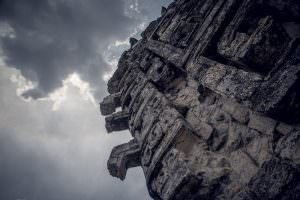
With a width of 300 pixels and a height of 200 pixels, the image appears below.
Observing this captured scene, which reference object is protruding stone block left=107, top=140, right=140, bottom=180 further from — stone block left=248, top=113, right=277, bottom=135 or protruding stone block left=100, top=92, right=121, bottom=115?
stone block left=248, top=113, right=277, bottom=135

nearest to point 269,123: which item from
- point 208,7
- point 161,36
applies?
point 208,7

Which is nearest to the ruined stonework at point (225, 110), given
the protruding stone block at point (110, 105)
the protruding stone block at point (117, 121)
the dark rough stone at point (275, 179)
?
the dark rough stone at point (275, 179)

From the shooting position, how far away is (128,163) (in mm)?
4727

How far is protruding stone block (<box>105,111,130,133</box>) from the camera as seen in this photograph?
17.9 ft

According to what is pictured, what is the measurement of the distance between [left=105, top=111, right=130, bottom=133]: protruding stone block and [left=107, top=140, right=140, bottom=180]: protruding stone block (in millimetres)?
820

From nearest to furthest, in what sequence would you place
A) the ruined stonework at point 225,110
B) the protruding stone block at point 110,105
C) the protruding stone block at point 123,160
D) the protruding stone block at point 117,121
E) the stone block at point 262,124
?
1. the ruined stonework at point 225,110
2. the stone block at point 262,124
3. the protruding stone block at point 123,160
4. the protruding stone block at point 117,121
5. the protruding stone block at point 110,105

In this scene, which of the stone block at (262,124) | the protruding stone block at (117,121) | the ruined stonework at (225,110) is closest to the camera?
the ruined stonework at (225,110)

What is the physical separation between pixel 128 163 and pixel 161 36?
2.79m

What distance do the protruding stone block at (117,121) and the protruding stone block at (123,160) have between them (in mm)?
820

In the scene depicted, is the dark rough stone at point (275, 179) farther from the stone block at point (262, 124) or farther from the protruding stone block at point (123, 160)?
the protruding stone block at point (123, 160)

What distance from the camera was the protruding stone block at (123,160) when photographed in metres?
4.56

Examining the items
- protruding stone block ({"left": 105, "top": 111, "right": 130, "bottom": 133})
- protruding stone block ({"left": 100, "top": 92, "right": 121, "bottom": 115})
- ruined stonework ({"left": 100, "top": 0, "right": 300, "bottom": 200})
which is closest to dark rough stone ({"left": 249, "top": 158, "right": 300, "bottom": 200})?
ruined stonework ({"left": 100, "top": 0, "right": 300, "bottom": 200})

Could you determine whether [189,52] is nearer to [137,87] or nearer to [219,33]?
[219,33]

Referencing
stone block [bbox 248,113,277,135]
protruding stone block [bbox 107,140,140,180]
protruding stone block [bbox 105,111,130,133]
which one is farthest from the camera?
protruding stone block [bbox 105,111,130,133]
